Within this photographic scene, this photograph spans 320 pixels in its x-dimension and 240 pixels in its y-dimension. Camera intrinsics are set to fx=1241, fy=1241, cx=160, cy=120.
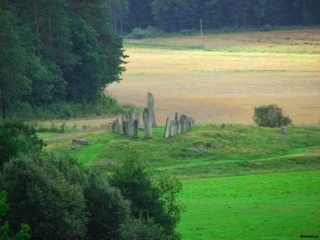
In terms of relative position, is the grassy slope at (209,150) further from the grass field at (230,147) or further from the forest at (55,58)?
the forest at (55,58)

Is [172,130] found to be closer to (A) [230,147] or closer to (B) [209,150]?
(B) [209,150]

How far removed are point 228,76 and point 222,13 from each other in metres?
57.9

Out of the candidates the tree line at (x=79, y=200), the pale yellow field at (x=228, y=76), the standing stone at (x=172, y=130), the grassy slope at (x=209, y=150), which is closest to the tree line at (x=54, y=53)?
the pale yellow field at (x=228, y=76)

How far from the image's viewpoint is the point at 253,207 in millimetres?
48062

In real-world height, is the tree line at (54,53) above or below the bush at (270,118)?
above

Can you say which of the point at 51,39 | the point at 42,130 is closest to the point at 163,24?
the point at 51,39

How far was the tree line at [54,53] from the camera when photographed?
74688 millimetres

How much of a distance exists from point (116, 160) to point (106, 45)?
1320 inches

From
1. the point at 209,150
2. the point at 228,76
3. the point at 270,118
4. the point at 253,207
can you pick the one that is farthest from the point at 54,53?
the point at 253,207

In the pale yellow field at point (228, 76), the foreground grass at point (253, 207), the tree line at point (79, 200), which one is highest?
the tree line at point (79, 200)

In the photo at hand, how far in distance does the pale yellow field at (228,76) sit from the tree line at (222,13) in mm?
7611

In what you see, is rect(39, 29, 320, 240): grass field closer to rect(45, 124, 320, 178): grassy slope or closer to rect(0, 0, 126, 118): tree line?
rect(45, 124, 320, 178): grassy slope

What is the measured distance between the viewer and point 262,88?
96.9 meters

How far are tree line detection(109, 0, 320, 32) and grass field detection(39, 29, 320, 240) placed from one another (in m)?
43.2
